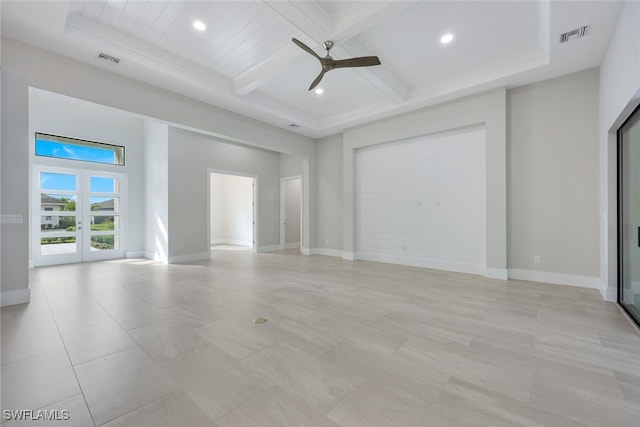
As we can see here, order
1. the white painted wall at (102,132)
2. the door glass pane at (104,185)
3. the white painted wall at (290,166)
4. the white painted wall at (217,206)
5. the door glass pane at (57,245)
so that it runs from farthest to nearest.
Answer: the white painted wall at (217,206), the white painted wall at (290,166), the door glass pane at (104,185), the door glass pane at (57,245), the white painted wall at (102,132)

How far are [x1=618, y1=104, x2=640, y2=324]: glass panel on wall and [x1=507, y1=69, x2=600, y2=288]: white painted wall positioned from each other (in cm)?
70

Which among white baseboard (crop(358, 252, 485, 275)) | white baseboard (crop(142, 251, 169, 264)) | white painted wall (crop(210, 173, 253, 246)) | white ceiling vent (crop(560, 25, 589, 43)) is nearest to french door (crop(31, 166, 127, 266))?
white baseboard (crop(142, 251, 169, 264))

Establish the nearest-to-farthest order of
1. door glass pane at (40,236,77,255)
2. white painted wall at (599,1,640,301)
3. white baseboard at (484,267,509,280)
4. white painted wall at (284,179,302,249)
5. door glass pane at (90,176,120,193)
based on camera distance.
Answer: white painted wall at (599,1,640,301)
white baseboard at (484,267,509,280)
door glass pane at (40,236,77,255)
door glass pane at (90,176,120,193)
white painted wall at (284,179,302,249)

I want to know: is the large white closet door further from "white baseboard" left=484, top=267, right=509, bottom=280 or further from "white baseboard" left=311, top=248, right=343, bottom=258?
"white baseboard" left=311, top=248, right=343, bottom=258

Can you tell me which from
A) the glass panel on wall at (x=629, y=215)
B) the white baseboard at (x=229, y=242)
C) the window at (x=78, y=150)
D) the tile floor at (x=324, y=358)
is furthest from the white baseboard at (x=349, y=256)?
the window at (x=78, y=150)

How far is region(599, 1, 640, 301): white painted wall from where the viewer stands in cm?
247

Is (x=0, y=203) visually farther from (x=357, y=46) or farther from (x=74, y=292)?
(x=357, y=46)

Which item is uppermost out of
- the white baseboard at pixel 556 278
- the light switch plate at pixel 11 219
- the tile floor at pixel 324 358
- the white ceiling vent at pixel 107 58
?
the white ceiling vent at pixel 107 58

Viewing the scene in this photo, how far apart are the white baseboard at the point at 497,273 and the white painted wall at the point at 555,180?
0.54 feet

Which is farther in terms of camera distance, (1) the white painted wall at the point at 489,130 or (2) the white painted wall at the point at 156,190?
(2) the white painted wall at the point at 156,190

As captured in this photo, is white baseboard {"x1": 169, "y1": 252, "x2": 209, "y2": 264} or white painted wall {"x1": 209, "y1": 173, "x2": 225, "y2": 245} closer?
white baseboard {"x1": 169, "y1": 252, "x2": 209, "y2": 264}

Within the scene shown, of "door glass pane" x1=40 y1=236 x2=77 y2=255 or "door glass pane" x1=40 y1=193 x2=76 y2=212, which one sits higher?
"door glass pane" x1=40 y1=193 x2=76 y2=212

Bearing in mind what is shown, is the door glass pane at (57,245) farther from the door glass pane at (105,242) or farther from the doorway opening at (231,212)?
the doorway opening at (231,212)

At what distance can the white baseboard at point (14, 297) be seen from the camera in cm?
320
